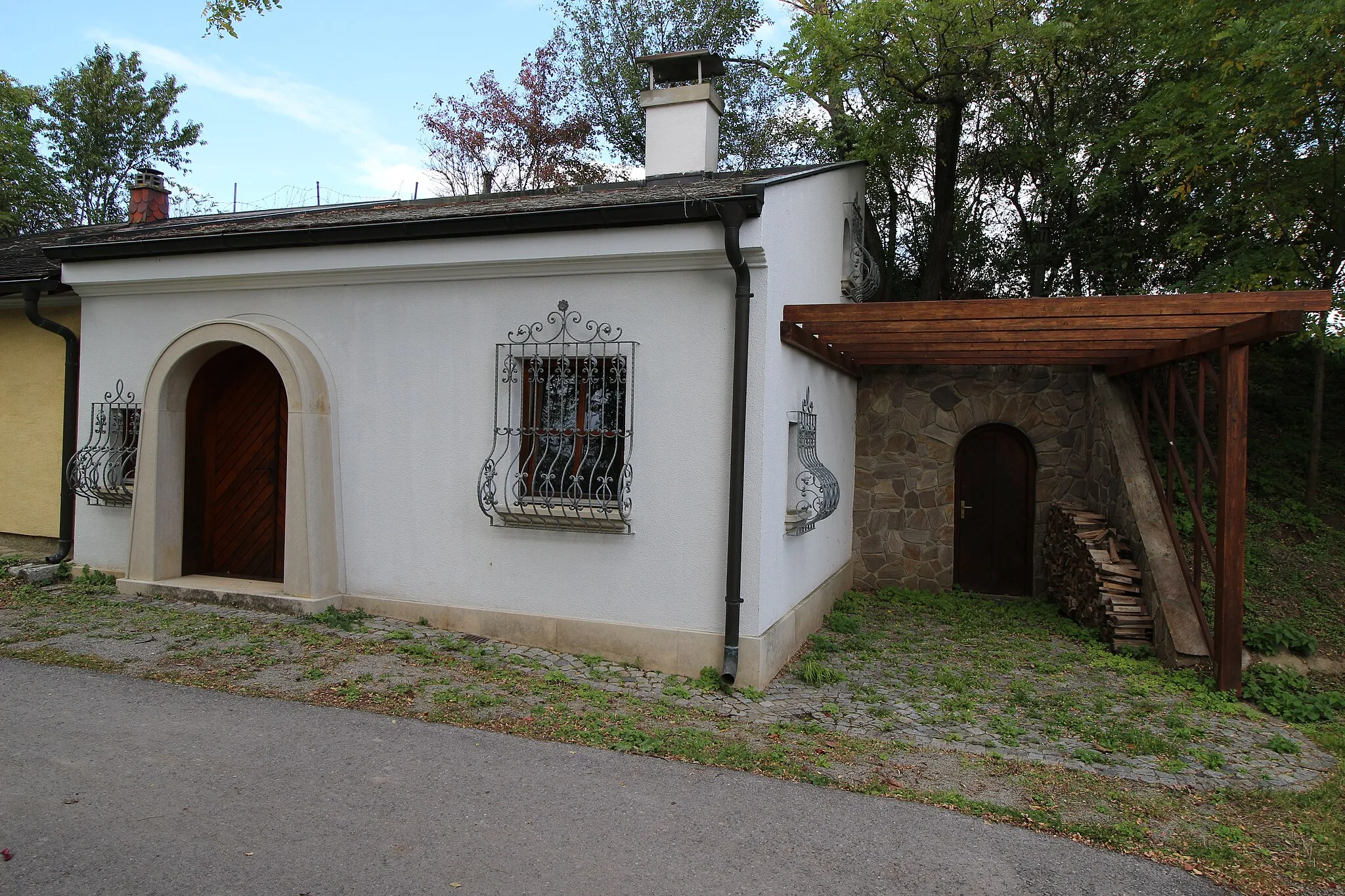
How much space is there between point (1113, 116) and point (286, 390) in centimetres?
1208

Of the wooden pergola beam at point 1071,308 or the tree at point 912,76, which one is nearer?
the wooden pergola beam at point 1071,308

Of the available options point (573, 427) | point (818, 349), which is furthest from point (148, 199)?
point (818, 349)

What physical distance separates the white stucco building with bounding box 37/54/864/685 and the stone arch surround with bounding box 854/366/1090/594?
7.86 feet

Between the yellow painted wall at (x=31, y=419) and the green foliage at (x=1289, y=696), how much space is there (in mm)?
11194

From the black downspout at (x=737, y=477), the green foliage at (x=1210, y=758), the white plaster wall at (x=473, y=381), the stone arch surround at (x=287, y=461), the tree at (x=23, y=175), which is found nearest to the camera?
the green foliage at (x=1210, y=758)

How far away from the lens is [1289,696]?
20.6 feet

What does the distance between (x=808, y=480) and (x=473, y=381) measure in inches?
113

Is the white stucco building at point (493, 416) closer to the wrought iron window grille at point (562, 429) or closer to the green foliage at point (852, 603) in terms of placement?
the wrought iron window grille at point (562, 429)

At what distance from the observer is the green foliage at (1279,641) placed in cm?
702

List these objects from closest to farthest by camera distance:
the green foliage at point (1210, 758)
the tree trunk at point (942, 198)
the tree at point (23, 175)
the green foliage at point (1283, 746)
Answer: the green foliage at point (1210, 758) < the green foliage at point (1283, 746) < the tree trunk at point (942, 198) < the tree at point (23, 175)

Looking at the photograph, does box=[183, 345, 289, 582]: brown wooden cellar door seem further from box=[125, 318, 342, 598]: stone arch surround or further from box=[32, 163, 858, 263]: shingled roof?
box=[32, 163, 858, 263]: shingled roof

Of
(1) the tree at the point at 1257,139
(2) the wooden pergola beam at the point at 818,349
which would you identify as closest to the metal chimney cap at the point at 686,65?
(2) the wooden pergola beam at the point at 818,349

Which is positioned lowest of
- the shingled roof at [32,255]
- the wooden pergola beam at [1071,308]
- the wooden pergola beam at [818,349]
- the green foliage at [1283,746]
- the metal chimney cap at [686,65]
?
the green foliage at [1283,746]

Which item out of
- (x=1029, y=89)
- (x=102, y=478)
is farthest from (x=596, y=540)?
(x=1029, y=89)
